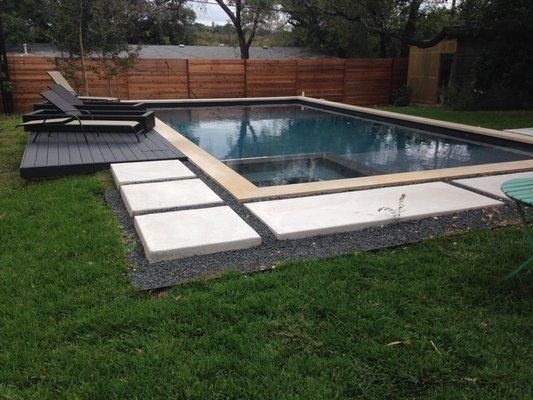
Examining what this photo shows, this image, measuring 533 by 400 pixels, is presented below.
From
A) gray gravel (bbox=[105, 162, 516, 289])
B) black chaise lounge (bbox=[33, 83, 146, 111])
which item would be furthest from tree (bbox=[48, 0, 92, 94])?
gray gravel (bbox=[105, 162, 516, 289])

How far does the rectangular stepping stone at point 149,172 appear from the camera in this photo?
5.11 meters

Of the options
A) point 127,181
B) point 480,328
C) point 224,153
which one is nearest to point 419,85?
point 224,153

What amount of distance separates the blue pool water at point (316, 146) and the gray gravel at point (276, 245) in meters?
2.59

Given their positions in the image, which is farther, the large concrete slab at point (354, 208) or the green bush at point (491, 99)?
the green bush at point (491, 99)

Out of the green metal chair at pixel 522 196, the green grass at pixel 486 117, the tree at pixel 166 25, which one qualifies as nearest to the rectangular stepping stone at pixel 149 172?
the green metal chair at pixel 522 196

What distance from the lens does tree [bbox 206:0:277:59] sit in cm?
2305

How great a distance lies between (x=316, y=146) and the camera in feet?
29.5

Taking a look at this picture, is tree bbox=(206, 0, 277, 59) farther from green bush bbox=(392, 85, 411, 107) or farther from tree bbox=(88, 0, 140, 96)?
tree bbox=(88, 0, 140, 96)

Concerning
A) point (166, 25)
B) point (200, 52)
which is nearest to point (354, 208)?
point (200, 52)

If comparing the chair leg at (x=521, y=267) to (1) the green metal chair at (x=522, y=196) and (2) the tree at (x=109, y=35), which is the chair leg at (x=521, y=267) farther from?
(2) the tree at (x=109, y=35)

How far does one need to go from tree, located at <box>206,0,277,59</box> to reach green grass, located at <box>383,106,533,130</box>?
12.0 meters

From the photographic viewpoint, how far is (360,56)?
26250mm

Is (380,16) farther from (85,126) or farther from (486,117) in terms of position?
(85,126)

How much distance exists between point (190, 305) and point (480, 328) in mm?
1637
